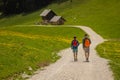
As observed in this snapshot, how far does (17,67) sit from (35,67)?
2322mm

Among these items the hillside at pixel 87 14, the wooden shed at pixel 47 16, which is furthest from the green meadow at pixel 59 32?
the wooden shed at pixel 47 16

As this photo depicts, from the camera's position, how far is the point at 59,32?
332 ft

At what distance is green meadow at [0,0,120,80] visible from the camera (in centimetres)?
3481

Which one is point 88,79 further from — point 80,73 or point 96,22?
point 96,22

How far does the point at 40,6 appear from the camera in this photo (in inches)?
7677

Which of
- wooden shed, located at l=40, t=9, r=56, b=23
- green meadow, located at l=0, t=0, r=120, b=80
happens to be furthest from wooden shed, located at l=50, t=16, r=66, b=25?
wooden shed, located at l=40, t=9, r=56, b=23

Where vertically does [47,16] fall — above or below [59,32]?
above

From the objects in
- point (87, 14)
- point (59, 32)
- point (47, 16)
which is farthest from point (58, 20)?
point (59, 32)

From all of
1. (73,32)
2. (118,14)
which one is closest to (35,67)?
(73,32)

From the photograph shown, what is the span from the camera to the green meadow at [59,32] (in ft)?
114

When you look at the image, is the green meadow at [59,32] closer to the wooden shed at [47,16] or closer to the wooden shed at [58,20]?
the wooden shed at [58,20]

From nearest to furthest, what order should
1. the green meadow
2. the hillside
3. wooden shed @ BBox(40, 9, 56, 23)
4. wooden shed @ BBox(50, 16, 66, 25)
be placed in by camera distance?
the green meadow, the hillside, wooden shed @ BBox(50, 16, 66, 25), wooden shed @ BBox(40, 9, 56, 23)

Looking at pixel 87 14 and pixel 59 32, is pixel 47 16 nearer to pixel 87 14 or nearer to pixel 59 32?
pixel 87 14

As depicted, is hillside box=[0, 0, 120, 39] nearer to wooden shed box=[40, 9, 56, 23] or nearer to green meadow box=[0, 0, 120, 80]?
green meadow box=[0, 0, 120, 80]
